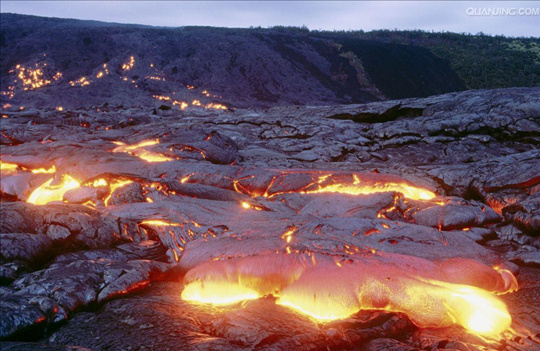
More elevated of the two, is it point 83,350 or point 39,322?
point 83,350

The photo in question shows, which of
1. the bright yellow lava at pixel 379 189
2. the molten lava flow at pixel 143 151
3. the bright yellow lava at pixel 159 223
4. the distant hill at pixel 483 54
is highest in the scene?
the distant hill at pixel 483 54

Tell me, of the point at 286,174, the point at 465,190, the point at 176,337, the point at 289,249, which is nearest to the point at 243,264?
the point at 289,249

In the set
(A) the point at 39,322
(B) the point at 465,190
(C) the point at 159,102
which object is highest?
(C) the point at 159,102

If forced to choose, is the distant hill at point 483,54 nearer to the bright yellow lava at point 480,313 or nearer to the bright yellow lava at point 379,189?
the bright yellow lava at point 379,189

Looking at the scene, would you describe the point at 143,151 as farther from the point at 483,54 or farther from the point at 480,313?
the point at 483,54

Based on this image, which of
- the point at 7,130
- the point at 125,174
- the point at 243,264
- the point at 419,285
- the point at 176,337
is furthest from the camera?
the point at 7,130

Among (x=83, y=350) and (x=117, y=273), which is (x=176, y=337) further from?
(x=117, y=273)

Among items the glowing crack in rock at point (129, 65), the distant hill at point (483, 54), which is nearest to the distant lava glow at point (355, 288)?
the glowing crack in rock at point (129, 65)
